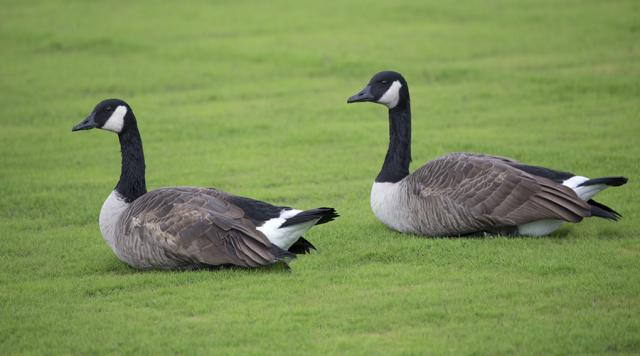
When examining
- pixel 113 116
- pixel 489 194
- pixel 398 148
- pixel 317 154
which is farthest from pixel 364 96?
pixel 317 154

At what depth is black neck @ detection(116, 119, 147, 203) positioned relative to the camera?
9.20 meters

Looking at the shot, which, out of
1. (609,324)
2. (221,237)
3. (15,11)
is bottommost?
(609,324)

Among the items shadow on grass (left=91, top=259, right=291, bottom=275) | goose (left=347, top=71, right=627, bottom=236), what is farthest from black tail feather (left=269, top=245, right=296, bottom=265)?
goose (left=347, top=71, right=627, bottom=236)

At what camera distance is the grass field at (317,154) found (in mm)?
7059

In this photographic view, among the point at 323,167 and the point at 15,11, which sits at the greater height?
the point at 15,11

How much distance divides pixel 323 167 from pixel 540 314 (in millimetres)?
6019

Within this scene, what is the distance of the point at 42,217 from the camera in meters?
10.9

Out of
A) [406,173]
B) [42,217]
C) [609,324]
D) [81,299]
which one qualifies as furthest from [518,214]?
[42,217]

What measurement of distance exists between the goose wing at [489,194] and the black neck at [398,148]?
53 centimetres

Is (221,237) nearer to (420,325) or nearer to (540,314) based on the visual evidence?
(420,325)

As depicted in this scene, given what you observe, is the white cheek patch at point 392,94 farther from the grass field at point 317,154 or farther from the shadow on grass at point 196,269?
the shadow on grass at point 196,269

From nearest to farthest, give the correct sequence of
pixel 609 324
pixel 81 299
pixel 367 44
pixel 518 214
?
pixel 609 324, pixel 81 299, pixel 518 214, pixel 367 44

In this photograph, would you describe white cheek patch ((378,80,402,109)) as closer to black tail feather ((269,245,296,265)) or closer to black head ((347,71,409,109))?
black head ((347,71,409,109))

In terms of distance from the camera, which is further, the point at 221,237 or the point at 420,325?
the point at 221,237
